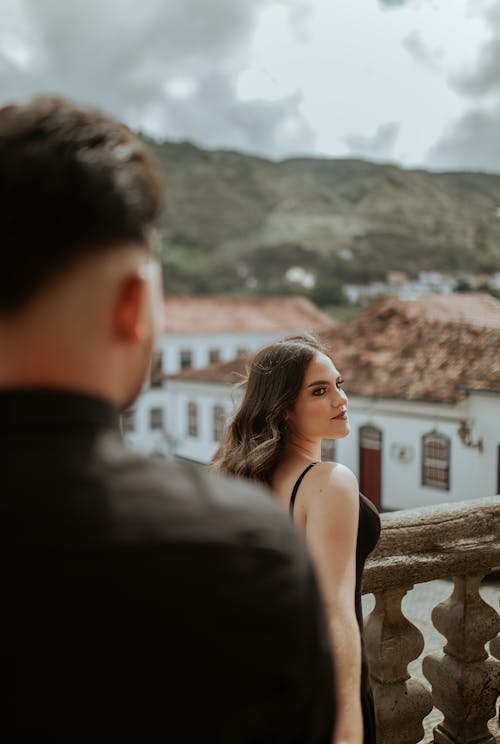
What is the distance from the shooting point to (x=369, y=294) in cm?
5472

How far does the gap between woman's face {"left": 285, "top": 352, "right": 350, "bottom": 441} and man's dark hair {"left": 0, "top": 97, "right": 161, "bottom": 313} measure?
1295 millimetres

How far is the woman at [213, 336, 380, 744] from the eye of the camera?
1.72 m

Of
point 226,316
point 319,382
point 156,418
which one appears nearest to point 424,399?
point 319,382

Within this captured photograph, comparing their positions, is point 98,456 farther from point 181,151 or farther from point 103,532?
point 181,151

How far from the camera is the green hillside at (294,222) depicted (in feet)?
195

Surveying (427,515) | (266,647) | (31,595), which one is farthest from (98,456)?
(427,515)

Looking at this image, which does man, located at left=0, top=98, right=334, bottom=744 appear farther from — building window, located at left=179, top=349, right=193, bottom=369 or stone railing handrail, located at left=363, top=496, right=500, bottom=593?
building window, located at left=179, top=349, right=193, bottom=369

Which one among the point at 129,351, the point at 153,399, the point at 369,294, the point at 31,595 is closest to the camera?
the point at 31,595

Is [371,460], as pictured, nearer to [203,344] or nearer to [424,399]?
[424,399]

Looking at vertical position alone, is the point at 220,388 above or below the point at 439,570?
below

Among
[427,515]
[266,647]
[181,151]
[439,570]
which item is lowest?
[439,570]

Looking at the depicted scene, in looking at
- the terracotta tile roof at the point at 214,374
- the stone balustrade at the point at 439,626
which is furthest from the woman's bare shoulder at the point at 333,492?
the terracotta tile roof at the point at 214,374

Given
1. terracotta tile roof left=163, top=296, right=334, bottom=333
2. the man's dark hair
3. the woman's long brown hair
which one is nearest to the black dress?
the woman's long brown hair

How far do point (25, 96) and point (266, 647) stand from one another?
75cm
